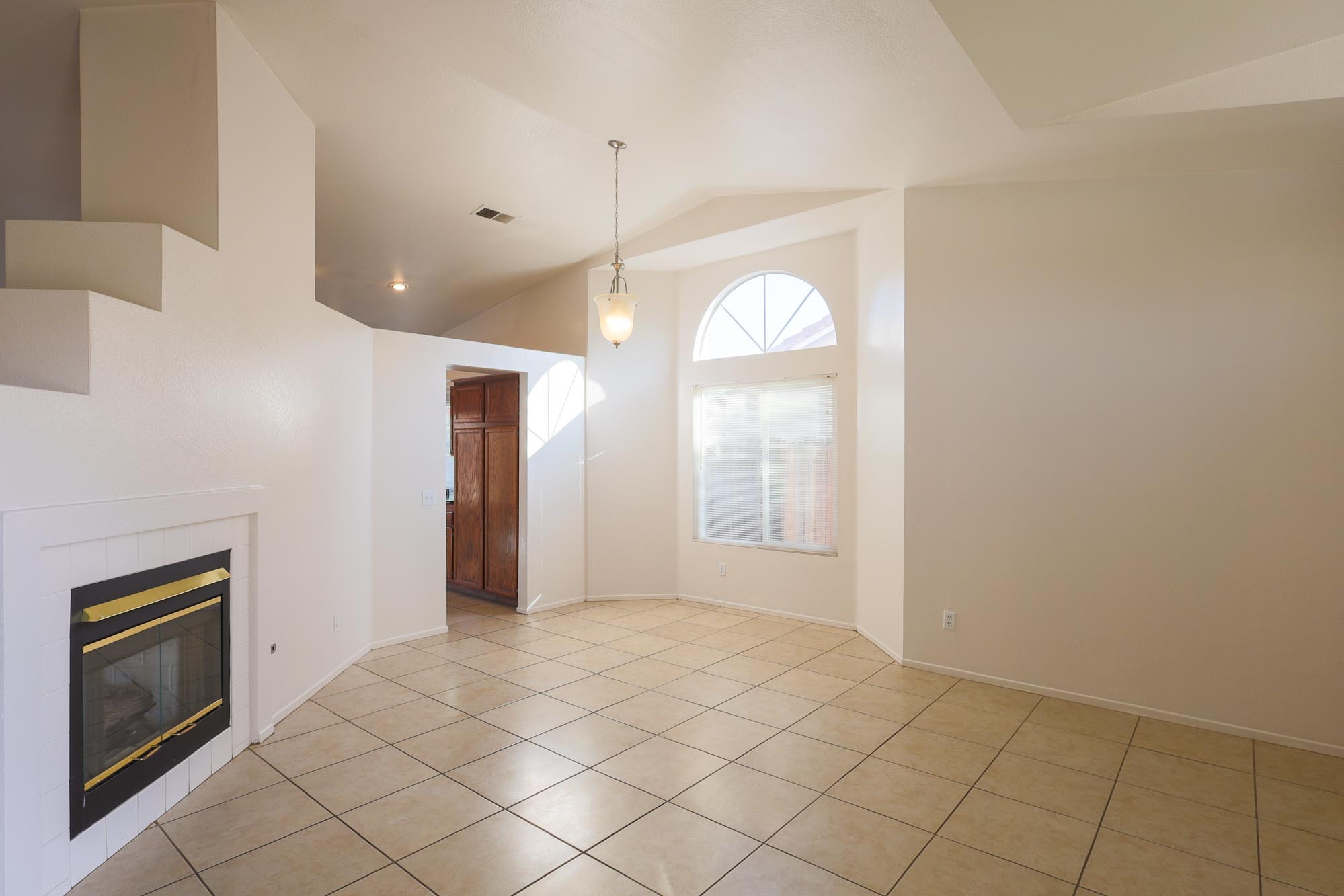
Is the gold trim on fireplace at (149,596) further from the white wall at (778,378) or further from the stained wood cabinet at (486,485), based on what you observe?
the white wall at (778,378)

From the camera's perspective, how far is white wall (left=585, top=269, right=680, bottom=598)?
629 cm

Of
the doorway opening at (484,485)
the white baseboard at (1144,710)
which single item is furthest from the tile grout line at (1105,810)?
the doorway opening at (484,485)

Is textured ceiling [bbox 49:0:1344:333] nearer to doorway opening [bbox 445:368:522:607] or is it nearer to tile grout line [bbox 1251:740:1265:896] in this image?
doorway opening [bbox 445:368:522:607]

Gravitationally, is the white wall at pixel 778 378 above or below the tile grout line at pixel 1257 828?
above

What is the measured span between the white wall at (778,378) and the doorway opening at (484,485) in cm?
149

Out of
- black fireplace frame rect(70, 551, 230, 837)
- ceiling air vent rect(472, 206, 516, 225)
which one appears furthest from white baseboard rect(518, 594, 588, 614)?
ceiling air vent rect(472, 206, 516, 225)

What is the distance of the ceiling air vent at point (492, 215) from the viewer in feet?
16.7

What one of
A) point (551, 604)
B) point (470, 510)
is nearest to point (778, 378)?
point (551, 604)

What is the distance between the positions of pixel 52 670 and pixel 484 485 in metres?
4.29

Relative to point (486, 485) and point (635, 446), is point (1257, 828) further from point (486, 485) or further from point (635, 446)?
point (486, 485)

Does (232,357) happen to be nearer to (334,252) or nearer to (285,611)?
(285,611)

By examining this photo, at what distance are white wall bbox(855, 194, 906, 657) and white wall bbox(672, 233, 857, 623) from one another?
0.12m

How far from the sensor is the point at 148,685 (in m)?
2.51

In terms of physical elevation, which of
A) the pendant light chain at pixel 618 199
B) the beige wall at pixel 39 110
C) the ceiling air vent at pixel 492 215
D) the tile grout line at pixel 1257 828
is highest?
the pendant light chain at pixel 618 199
